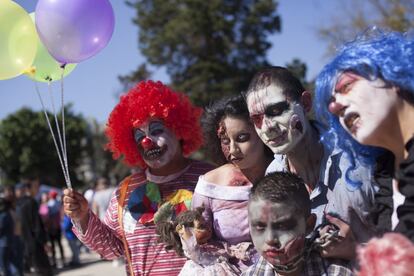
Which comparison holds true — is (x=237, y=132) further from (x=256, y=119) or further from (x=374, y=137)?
(x=374, y=137)

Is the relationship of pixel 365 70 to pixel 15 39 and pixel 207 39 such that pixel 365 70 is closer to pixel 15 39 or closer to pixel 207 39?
pixel 15 39

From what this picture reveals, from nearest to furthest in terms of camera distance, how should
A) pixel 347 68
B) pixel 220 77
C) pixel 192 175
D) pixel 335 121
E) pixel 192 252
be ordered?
pixel 347 68
pixel 335 121
pixel 192 252
pixel 192 175
pixel 220 77

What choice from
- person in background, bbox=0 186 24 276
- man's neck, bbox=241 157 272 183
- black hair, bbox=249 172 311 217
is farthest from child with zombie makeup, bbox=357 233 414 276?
person in background, bbox=0 186 24 276

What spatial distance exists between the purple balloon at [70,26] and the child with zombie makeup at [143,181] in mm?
404

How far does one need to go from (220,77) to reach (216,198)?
2211 centimetres

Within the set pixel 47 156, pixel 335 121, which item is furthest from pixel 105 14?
pixel 47 156

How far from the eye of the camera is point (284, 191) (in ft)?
7.01

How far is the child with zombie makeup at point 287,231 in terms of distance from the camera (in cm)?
208

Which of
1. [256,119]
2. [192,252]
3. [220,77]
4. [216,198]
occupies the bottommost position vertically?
[192,252]

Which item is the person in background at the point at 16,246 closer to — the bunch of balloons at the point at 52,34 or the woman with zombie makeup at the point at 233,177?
the bunch of balloons at the point at 52,34

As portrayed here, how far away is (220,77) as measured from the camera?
2472cm

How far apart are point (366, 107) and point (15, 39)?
2388mm

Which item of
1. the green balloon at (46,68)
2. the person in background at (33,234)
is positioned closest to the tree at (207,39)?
the person in background at (33,234)

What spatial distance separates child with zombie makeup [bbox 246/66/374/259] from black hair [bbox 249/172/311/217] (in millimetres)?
126
